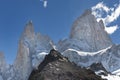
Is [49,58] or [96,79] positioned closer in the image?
[96,79]

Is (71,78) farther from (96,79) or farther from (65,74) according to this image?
(96,79)

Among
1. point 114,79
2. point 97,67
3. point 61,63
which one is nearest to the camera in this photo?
point 61,63

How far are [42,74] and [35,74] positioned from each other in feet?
5.39

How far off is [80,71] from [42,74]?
3548 millimetres

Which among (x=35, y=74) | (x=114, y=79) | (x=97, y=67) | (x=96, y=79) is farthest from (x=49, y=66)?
(x=97, y=67)

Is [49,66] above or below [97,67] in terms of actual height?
below

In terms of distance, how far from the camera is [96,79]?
36.5 metres

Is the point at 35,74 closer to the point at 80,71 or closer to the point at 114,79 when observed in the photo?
the point at 80,71

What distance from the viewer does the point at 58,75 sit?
1364 inches

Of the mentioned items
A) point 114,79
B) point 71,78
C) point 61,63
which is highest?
A: point 114,79

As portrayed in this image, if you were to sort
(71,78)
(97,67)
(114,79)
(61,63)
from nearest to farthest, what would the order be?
(71,78)
(61,63)
(114,79)
(97,67)

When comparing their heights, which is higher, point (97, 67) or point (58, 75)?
point (97, 67)

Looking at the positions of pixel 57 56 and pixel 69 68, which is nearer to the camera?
pixel 69 68

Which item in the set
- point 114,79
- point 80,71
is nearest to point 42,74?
point 80,71
